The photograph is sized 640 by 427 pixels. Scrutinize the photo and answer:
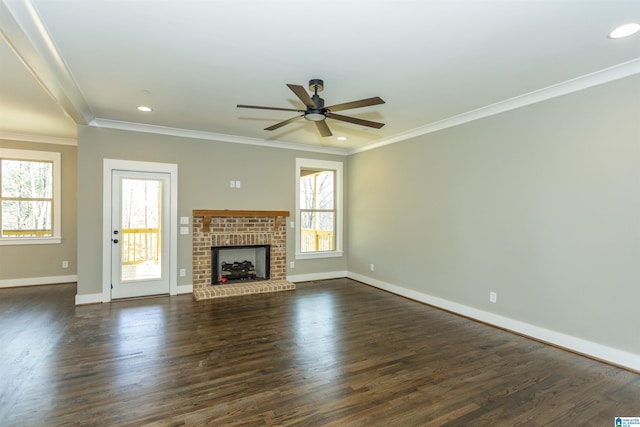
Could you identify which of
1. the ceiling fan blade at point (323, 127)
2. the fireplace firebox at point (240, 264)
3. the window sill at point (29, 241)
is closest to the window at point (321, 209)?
the fireplace firebox at point (240, 264)

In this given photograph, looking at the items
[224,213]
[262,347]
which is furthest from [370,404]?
[224,213]

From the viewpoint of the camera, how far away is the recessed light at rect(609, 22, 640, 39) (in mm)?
2281

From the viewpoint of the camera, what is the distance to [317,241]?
22.5 ft

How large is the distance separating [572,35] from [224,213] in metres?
4.74

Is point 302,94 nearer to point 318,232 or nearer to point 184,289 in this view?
point 184,289

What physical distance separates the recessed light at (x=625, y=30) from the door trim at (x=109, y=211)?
5311 mm

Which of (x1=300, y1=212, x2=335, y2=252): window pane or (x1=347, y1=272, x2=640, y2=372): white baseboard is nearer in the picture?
(x1=347, y1=272, x2=640, y2=372): white baseboard

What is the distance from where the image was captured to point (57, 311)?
430cm

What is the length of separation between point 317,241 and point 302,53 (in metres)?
4.58

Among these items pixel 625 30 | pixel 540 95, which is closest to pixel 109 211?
pixel 540 95

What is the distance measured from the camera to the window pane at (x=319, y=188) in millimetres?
6637

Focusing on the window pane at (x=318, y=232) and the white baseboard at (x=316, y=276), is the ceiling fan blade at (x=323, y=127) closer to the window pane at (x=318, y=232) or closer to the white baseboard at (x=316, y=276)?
the window pane at (x=318, y=232)

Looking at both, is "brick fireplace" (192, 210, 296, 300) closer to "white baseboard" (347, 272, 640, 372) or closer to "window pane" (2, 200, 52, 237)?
"white baseboard" (347, 272, 640, 372)

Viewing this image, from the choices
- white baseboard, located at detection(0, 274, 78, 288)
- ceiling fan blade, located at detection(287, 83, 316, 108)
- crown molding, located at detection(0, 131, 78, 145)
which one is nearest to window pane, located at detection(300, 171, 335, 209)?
ceiling fan blade, located at detection(287, 83, 316, 108)
